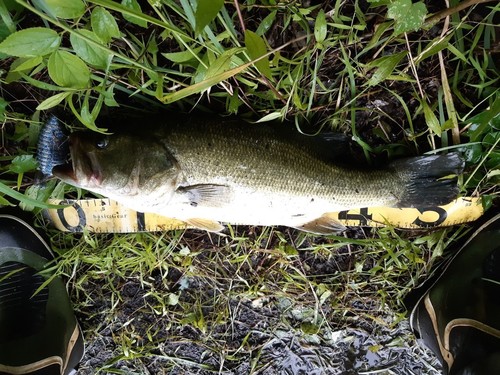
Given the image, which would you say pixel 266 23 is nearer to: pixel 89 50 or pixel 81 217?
pixel 89 50

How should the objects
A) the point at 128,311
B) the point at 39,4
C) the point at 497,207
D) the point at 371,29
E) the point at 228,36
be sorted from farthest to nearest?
the point at 128,311
the point at 497,207
the point at 371,29
the point at 228,36
the point at 39,4

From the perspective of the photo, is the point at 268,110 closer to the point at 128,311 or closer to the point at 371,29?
the point at 371,29

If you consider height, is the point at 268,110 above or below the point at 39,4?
below

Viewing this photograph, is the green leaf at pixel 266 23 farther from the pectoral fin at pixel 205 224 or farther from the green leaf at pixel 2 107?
the green leaf at pixel 2 107

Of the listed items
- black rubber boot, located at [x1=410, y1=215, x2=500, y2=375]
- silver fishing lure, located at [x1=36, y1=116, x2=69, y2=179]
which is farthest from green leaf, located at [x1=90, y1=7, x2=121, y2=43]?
black rubber boot, located at [x1=410, y1=215, x2=500, y2=375]

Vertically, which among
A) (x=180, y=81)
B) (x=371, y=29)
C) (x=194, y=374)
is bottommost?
(x=194, y=374)

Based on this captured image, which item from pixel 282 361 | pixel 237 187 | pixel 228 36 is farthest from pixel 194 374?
pixel 228 36
